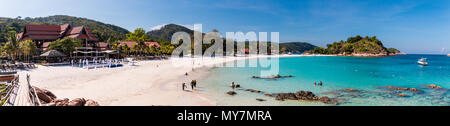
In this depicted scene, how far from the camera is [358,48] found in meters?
133

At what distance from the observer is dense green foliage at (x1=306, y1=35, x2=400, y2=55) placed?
422 feet

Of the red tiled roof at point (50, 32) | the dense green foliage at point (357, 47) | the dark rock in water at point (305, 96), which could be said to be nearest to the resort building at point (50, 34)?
the red tiled roof at point (50, 32)

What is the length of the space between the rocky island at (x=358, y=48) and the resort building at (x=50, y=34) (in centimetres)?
14546

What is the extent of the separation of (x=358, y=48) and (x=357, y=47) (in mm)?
1860

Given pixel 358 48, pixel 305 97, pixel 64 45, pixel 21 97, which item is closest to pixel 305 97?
pixel 305 97

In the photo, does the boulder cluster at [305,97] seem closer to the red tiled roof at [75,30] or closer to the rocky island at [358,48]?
the red tiled roof at [75,30]

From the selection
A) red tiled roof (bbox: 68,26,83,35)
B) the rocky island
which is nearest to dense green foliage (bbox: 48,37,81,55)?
red tiled roof (bbox: 68,26,83,35)

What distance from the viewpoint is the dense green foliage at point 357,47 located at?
12862 cm

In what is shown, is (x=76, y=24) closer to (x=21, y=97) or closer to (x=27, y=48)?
(x=27, y=48)
